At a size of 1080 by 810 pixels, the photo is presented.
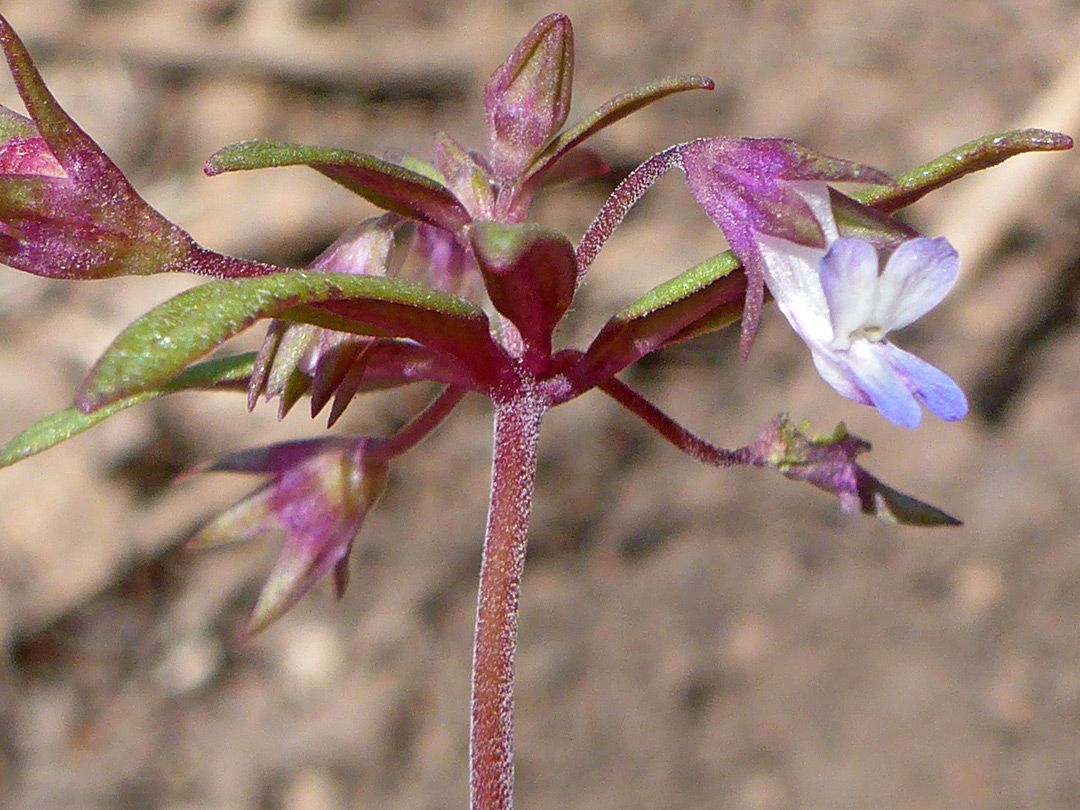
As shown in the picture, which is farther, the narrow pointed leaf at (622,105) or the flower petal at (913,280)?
the narrow pointed leaf at (622,105)

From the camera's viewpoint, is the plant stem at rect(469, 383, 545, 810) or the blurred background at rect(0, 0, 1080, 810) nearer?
the plant stem at rect(469, 383, 545, 810)

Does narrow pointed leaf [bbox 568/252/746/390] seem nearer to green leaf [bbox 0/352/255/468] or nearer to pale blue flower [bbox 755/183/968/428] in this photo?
pale blue flower [bbox 755/183/968/428]

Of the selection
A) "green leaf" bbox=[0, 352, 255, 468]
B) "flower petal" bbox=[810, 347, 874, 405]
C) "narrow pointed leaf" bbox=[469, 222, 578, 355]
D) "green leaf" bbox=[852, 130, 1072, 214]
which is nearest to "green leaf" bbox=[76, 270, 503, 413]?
"narrow pointed leaf" bbox=[469, 222, 578, 355]

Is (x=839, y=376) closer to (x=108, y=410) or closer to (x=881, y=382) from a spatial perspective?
(x=881, y=382)

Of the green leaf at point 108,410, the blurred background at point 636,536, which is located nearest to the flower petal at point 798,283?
the green leaf at point 108,410

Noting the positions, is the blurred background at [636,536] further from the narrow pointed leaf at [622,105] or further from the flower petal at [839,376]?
the flower petal at [839,376]

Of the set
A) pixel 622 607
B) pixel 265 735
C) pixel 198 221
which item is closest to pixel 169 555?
pixel 265 735
